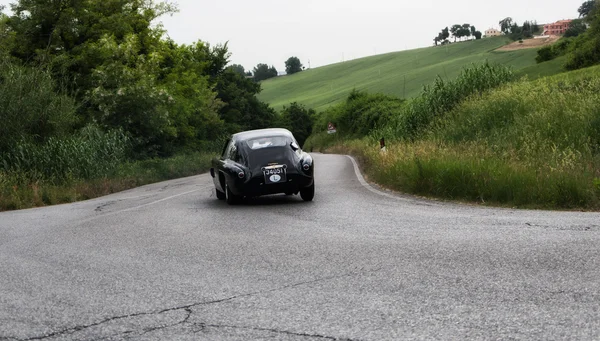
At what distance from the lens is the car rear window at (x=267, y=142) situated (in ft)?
50.7

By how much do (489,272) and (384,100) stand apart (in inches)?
3303

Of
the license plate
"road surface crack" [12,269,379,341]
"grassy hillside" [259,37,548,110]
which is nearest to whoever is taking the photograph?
"road surface crack" [12,269,379,341]

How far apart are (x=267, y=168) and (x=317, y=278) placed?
25.5 ft

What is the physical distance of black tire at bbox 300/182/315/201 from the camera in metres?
15.4

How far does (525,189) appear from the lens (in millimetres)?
12984

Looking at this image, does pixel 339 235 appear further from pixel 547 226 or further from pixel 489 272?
pixel 489 272

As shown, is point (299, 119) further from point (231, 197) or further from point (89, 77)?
point (231, 197)

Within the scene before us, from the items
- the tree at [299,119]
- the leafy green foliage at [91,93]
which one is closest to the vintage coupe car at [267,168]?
the leafy green foliage at [91,93]

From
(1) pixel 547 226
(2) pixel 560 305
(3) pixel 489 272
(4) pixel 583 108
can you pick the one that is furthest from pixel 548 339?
(4) pixel 583 108

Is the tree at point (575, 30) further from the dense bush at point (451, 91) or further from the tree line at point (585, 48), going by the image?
the dense bush at point (451, 91)

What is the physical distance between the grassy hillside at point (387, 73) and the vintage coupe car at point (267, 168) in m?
89.3

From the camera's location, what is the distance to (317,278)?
24.2ft

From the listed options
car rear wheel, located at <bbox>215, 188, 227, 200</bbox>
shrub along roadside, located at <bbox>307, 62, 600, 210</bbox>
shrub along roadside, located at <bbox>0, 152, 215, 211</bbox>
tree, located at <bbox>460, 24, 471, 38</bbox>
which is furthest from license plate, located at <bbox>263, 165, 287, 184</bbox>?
tree, located at <bbox>460, 24, 471, 38</bbox>

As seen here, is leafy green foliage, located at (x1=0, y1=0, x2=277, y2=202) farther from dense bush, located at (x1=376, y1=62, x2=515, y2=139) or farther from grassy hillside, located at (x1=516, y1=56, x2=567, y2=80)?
grassy hillside, located at (x1=516, y1=56, x2=567, y2=80)
